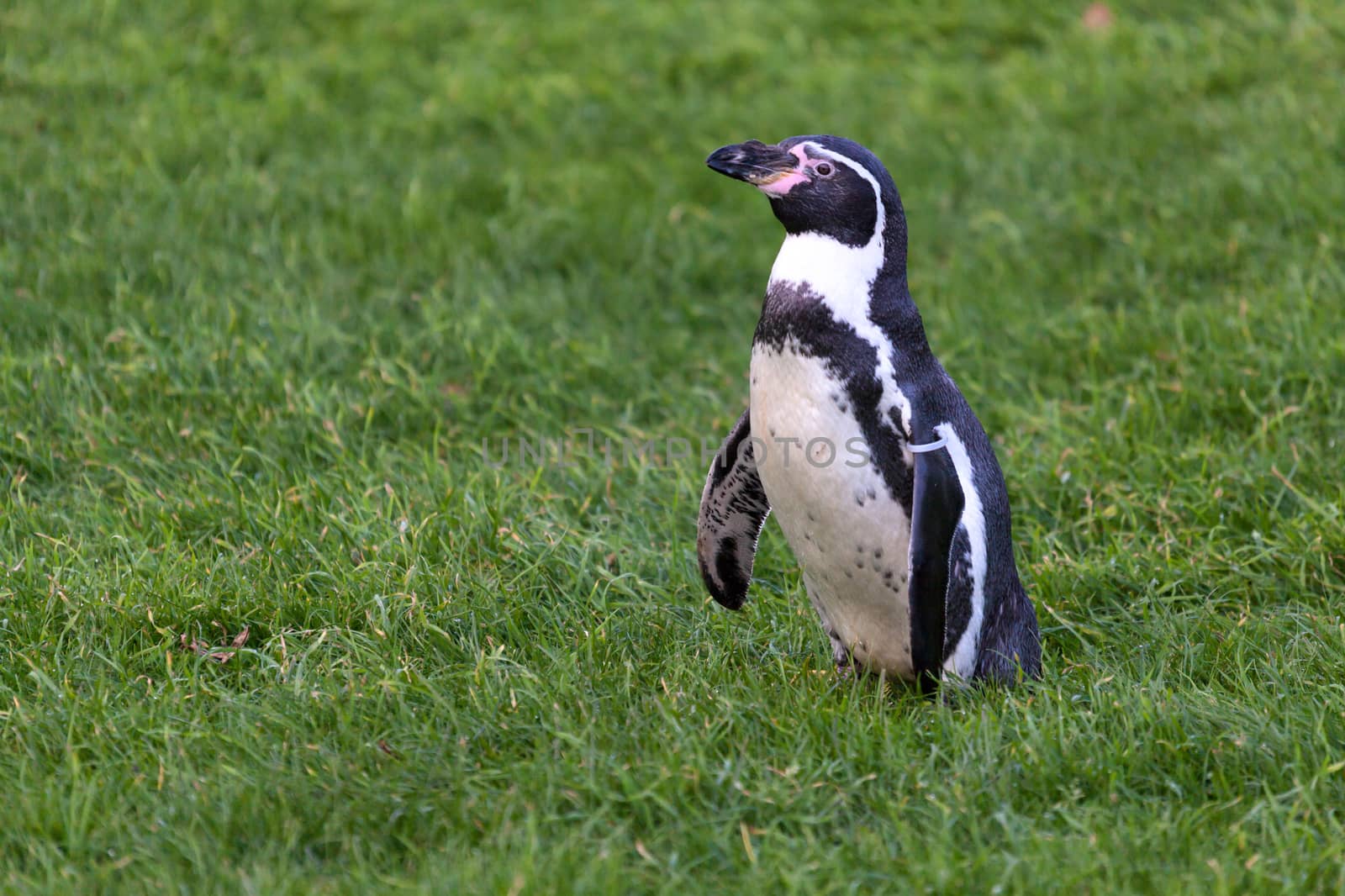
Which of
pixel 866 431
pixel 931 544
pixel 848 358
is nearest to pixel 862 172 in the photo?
pixel 848 358

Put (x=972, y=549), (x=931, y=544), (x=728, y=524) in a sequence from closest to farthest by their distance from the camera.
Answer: (x=931, y=544) < (x=972, y=549) < (x=728, y=524)

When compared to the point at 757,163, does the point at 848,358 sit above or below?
below

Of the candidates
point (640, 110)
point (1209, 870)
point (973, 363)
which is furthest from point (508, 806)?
point (640, 110)

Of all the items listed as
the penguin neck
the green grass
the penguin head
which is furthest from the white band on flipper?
the green grass

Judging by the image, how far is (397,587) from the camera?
12.8ft

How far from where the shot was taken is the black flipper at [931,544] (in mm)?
3254

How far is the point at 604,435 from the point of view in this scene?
5.27 metres

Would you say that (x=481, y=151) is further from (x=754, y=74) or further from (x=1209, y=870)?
(x=1209, y=870)

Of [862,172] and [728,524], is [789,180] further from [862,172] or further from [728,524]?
[728,524]

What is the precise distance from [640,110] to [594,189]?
80 cm

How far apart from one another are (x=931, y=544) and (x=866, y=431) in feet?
0.97

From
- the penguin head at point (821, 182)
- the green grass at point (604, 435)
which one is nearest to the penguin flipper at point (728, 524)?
the green grass at point (604, 435)

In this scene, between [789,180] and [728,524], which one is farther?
[728,524]

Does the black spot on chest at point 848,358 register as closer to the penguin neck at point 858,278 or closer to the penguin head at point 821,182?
the penguin neck at point 858,278
